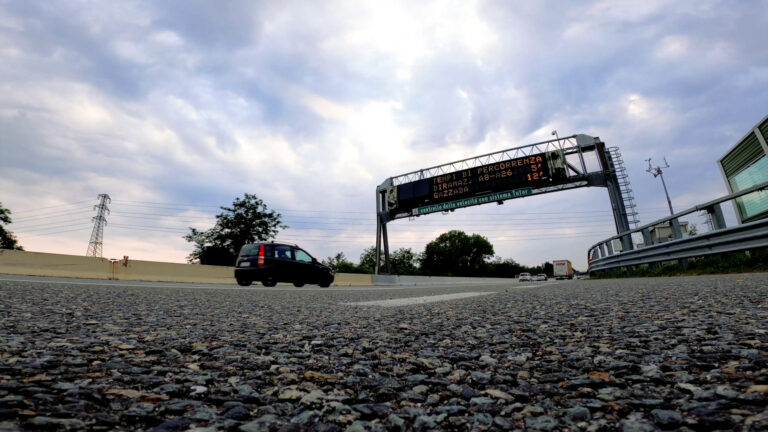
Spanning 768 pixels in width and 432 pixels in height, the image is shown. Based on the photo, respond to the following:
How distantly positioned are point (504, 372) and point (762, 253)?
31.0 feet

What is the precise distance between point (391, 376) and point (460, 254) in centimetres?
9886

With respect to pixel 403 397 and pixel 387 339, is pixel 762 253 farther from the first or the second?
pixel 403 397

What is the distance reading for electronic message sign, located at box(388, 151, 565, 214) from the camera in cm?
3219

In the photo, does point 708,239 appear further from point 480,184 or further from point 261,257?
point 480,184

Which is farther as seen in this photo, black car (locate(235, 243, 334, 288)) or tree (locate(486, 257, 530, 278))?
tree (locate(486, 257, 530, 278))

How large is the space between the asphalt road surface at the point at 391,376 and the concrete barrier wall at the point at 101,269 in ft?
54.4

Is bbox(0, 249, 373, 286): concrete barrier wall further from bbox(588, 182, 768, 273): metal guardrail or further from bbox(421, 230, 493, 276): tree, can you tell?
bbox(421, 230, 493, 276): tree

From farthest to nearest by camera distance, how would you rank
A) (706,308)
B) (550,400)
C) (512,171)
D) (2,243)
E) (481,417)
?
(2,243) < (512,171) < (706,308) < (550,400) < (481,417)

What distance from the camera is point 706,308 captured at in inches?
122

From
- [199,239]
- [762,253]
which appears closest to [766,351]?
[762,253]

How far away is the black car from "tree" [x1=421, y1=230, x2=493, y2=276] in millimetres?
81603

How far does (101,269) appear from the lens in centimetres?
1662

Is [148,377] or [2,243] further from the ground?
[2,243]

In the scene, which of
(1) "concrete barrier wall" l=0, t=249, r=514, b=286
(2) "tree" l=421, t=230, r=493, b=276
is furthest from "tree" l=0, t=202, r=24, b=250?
(2) "tree" l=421, t=230, r=493, b=276
